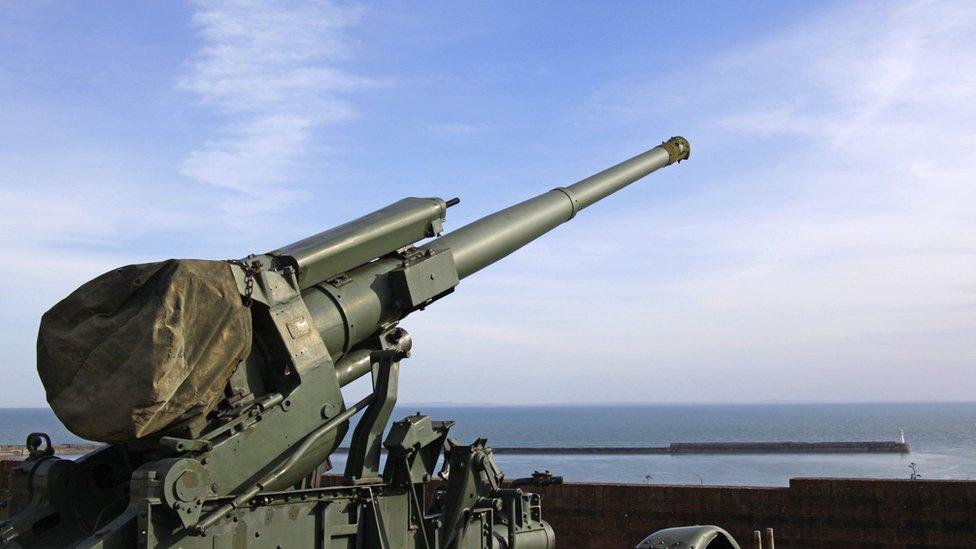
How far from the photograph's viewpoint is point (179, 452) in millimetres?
5609

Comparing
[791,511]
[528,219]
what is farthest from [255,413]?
[791,511]

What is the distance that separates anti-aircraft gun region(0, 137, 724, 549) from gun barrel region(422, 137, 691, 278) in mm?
440

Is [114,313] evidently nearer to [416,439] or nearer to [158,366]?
[158,366]

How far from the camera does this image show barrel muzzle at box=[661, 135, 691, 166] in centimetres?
1233

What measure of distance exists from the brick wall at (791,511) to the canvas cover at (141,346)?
5.74 metres

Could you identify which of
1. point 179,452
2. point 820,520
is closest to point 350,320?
point 179,452

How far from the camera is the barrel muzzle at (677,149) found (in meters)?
12.3

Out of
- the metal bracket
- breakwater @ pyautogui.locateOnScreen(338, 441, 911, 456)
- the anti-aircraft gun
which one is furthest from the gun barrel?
breakwater @ pyautogui.locateOnScreen(338, 441, 911, 456)

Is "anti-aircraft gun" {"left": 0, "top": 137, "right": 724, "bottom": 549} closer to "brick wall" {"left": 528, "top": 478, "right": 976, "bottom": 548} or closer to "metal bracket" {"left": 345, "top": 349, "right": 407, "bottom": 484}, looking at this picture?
"metal bracket" {"left": 345, "top": 349, "right": 407, "bottom": 484}

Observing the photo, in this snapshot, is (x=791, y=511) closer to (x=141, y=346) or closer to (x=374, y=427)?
(x=374, y=427)

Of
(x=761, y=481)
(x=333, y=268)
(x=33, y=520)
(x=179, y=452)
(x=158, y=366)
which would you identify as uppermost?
(x=333, y=268)

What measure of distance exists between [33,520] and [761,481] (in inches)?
1445

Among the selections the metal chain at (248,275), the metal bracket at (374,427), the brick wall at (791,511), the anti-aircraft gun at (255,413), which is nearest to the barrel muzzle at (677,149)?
the brick wall at (791,511)

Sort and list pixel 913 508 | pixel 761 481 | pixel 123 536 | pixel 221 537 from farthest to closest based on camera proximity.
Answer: pixel 761 481 → pixel 913 508 → pixel 221 537 → pixel 123 536
